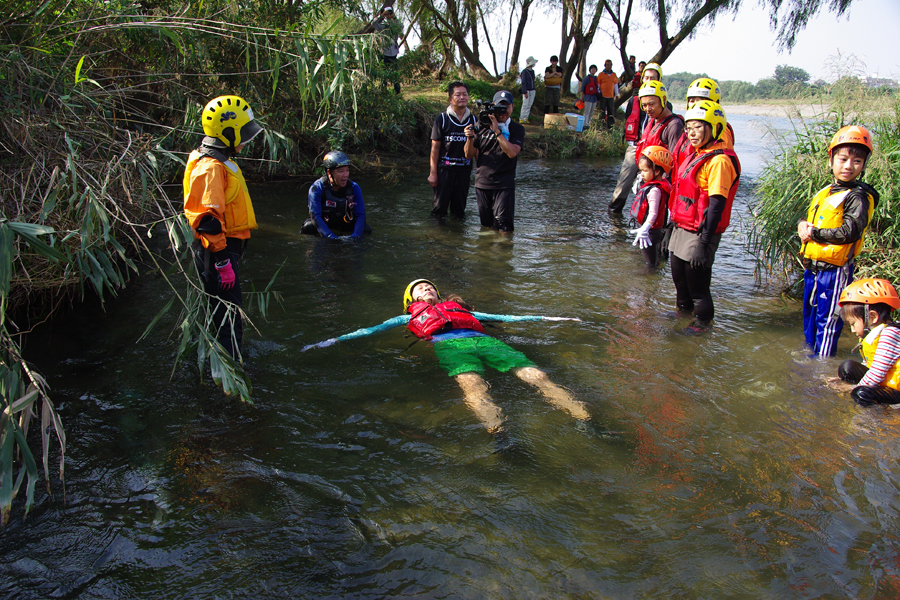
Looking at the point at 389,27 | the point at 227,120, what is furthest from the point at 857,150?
the point at 389,27

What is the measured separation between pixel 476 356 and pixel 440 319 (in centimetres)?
51

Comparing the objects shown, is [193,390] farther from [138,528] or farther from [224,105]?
[224,105]

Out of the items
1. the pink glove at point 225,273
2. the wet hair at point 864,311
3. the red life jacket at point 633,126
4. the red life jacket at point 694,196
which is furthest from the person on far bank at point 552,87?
the pink glove at point 225,273

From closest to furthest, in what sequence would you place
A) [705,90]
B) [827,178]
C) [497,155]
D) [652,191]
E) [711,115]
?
[711,115], [705,90], [827,178], [652,191], [497,155]

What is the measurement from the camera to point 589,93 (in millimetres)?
19672

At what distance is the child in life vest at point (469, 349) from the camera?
14.1ft

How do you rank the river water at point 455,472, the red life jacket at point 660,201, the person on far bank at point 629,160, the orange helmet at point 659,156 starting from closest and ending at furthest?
the river water at point 455,472 → the orange helmet at point 659,156 → the red life jacket at point 660,201 → the person on far bank at point 629,160

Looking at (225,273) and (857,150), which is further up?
(857,150)

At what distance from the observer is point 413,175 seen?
14242mm

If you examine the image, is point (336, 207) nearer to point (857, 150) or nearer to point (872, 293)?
point (857, 150)

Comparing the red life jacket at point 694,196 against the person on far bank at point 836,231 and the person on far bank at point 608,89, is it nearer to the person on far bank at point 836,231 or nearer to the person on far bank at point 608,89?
the person on far bank at point 836,231

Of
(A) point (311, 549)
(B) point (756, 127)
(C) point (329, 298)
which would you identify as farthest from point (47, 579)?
(B) point (756, 127)

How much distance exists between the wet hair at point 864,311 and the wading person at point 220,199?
14.9 feet

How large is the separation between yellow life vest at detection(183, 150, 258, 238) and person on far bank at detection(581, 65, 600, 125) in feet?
55.0
